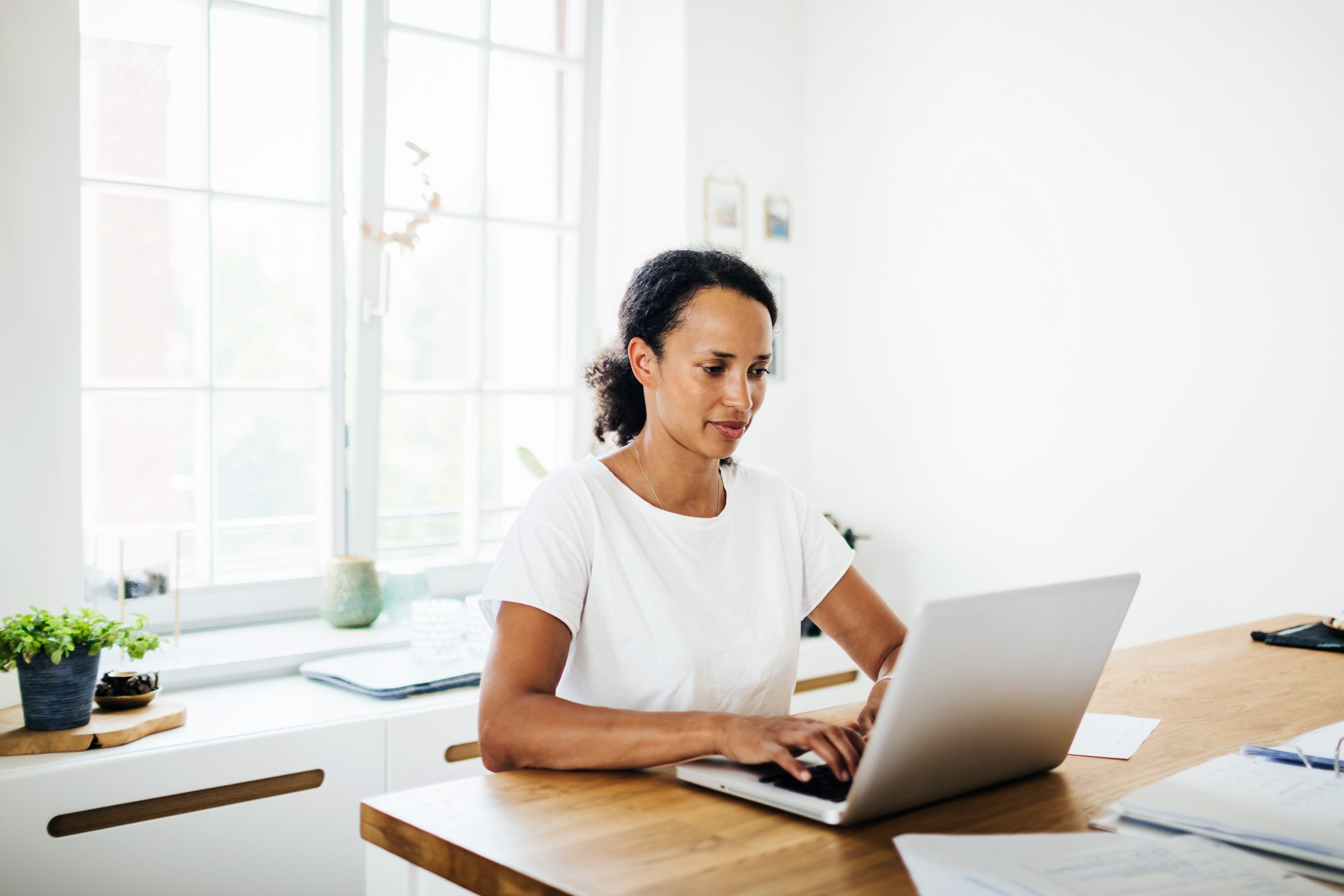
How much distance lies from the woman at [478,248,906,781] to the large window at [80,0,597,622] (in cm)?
135

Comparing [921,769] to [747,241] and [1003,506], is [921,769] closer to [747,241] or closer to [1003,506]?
[1003,506]

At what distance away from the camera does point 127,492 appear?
2611 mm

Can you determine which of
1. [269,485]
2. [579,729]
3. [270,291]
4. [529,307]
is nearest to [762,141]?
[529,307]

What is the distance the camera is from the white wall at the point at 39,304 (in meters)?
2.12

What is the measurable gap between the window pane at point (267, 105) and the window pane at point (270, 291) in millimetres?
67

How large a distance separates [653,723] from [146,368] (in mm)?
1922

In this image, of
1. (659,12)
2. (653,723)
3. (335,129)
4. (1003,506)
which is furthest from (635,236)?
(653,723)

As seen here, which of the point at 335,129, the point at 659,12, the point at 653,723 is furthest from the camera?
the point at 659,12

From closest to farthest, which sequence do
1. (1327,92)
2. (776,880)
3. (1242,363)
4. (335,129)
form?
(776,880), (1327,92), (1242,363), (335,129)

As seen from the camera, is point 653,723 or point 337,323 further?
point 337,323

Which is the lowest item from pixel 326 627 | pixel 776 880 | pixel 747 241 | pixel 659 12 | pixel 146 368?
pixel 326 627

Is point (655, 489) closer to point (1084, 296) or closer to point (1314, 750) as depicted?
point (1314, 750)

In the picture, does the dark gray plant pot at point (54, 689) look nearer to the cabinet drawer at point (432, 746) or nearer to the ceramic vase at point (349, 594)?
the cabinet drawer at point (432, 746)

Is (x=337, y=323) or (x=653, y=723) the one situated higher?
(x=337, y=323)
